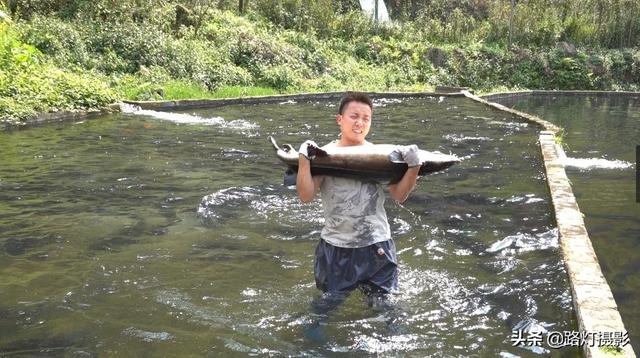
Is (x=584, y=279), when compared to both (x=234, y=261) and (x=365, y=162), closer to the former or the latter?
(x=365, y=162)

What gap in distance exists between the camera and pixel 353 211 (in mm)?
3822

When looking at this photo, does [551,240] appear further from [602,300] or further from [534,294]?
[602,300]

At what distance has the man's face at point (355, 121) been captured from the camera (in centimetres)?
367

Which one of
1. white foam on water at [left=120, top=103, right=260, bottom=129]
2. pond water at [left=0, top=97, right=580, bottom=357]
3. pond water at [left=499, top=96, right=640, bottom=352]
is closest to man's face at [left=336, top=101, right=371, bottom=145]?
pond water at [left=0, top=97, right=580, bottom=357]

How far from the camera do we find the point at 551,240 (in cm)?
588

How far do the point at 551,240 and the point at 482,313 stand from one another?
6.42ft

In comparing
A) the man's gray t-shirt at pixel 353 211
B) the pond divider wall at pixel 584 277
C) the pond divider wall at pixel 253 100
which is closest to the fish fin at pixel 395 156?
the man's gray t-shirt at pixel 353 211

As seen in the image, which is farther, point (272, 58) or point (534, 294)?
point (272, 58)

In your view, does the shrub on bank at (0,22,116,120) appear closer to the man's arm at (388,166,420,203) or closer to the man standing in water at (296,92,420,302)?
the man standing in water at (296,92,420,302)

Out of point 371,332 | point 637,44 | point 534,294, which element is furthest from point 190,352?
point 637,44

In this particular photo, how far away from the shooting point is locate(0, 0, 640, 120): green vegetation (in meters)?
17.7

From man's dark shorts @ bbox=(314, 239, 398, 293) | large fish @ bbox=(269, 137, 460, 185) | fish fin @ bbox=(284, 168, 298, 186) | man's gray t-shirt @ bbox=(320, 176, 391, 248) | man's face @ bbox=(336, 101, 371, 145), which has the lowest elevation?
Result: man's dark shorts @ bbox=(314, 239, 398, 293)

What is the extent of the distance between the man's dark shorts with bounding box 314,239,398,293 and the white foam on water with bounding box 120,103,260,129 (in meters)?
10.3

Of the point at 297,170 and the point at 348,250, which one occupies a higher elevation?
the point at 297,170
